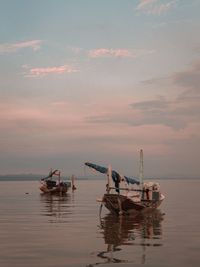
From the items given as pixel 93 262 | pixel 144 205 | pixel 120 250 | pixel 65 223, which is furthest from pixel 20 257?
pixel 144 205

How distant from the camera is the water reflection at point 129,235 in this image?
18.8 metres

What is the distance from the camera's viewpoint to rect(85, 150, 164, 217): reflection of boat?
37.9 metres

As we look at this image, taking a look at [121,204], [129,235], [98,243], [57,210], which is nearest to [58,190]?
[57,210]

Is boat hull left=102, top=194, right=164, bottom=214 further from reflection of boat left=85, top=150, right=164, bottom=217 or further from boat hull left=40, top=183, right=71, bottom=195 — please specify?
boat hull left=40, top=183, right=71, bottom=195

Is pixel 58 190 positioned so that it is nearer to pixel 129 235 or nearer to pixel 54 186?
pixel 54 186

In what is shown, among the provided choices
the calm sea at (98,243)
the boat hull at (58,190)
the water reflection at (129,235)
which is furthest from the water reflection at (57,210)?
the boat hull at (58,190)

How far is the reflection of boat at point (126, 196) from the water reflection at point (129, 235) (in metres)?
0.80

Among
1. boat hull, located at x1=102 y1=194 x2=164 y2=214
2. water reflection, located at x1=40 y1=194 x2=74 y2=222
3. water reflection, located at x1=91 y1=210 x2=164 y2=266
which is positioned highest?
boat hull, located at x1=102 y1=194 x2=164 y2=214

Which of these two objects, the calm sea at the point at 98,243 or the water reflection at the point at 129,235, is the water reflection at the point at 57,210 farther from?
the water reflection at the point at 129,235

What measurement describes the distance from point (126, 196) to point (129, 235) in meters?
12.1

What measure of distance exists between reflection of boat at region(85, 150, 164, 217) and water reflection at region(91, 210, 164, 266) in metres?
0.80

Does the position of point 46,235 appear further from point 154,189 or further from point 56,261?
point 154,189

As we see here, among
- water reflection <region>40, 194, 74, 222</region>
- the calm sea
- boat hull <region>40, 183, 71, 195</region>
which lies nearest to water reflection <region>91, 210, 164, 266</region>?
the calm sea

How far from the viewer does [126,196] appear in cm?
3797
